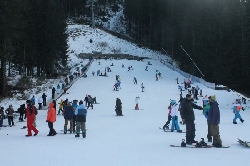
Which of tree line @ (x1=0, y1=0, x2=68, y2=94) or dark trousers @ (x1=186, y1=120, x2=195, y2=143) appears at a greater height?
tree line @ (x1=0, y1=0, x2=68, y2=94)

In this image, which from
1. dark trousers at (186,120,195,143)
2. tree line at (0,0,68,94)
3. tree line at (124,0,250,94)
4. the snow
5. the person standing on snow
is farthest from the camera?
tree line at (124,0,250,94)

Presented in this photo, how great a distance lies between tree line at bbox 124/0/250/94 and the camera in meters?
48.7

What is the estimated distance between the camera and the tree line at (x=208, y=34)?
4872 centimetres

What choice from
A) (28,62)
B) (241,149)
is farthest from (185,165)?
(28,62)

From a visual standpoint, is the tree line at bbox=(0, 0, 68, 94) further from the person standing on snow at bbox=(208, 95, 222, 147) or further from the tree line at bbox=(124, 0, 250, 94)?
the person standing on snow at bbox=(208, 95, 222, 147)

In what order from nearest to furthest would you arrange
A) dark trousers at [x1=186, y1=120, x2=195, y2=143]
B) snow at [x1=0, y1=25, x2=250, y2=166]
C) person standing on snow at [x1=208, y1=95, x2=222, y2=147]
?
snow at [x1=0, y1=25, x2=250, y2=166]
person standing on snow at [x1=208, y1=95, x2=222, y2=147]
dark trousers at [x1=186, y1=120, x2=195, y2=143]

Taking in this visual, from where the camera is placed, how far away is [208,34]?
54.7m

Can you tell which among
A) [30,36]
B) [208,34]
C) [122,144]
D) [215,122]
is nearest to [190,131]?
[215,122]

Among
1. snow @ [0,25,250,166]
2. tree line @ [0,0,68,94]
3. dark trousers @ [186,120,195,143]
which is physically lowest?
snow @ [0,25,250,166]

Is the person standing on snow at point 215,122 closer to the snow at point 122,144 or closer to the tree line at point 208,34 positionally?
the snow at point 122,144

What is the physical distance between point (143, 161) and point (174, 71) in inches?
1844

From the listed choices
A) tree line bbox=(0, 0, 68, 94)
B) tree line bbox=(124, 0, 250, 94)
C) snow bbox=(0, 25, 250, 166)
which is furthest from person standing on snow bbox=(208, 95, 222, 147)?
tree line bbox=(124, 0, 250, 94)

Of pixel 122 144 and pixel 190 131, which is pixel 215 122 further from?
pixel 122 144

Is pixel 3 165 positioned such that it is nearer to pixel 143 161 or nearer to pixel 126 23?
pixel 143 161
